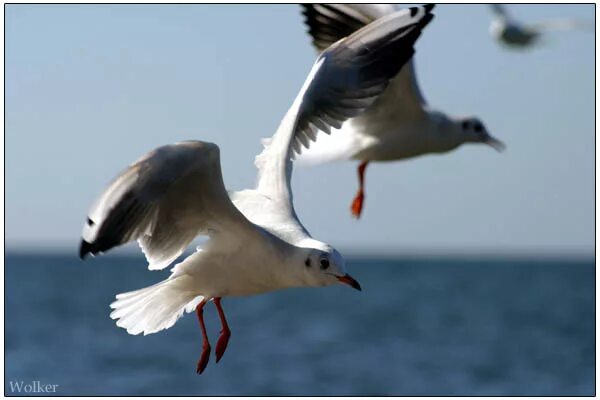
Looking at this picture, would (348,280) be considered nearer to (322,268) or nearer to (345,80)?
(322,268)

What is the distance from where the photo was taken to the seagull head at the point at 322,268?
5523 mm

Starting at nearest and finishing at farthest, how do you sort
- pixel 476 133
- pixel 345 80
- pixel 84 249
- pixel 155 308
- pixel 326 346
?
pixel 84 249 < pixel 155 308 < pixel 345 80 < pixel 476 133 < pixel 326 346

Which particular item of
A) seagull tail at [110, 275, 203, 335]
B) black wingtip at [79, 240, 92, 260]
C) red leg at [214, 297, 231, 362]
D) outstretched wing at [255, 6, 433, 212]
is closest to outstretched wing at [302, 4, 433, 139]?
outstretched wing at [255, 6, 433, 212]

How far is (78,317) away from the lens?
3922 cm

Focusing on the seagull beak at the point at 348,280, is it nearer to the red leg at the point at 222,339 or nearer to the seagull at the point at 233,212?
the seagull at the point at 233,212

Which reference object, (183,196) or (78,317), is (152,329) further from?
(78,317)

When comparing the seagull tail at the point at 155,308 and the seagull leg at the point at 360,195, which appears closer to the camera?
the seagull tail at the point at 155,308

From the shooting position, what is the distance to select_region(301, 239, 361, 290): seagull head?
5.52m

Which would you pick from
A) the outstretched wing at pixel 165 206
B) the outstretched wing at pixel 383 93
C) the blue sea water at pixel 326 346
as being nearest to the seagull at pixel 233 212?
the outstretched wing at pixel 165 206

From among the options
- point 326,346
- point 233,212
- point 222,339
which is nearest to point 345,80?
point 233,212

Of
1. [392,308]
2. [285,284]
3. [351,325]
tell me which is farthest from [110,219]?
[392,308]

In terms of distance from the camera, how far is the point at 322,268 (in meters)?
5.53

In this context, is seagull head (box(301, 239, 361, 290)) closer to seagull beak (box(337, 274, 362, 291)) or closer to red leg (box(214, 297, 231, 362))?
seagull beak (box(337, 274, 362, 291))

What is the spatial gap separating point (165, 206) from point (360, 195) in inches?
137
